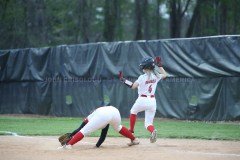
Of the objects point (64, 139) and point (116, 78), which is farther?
point (116, 78)

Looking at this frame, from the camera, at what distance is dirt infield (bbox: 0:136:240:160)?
915 centimetres

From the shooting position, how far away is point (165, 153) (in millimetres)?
9641

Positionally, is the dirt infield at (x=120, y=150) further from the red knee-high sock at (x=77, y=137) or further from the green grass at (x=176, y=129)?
the green grass at (x=176, y=129)

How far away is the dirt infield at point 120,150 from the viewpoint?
30.0 ft

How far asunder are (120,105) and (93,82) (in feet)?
5.55

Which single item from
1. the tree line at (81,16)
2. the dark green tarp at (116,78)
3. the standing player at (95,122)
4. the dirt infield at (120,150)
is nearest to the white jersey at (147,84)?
A: the dirt infield at (120,150)

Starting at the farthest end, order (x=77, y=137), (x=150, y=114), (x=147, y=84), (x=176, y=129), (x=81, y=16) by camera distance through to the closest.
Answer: (x=81, y=16)
(x=176, y=129)
(x=147, y=84)
(x=150, y=114)
(x=77, y=137)

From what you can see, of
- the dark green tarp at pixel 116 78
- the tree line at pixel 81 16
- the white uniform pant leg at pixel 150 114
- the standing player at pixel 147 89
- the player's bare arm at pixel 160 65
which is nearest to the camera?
the white uniform pant leg at pixel 150 114

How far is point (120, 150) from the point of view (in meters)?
10.2

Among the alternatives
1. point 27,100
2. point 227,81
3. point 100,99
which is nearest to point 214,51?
point 227,81

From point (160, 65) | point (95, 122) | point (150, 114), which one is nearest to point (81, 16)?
point (160, 65)

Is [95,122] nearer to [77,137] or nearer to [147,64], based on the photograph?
[77,137]

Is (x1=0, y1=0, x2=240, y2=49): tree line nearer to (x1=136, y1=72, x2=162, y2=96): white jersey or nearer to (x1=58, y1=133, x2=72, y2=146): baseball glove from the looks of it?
(x1=136, y1=72, x2=162, y2=96): white jersey

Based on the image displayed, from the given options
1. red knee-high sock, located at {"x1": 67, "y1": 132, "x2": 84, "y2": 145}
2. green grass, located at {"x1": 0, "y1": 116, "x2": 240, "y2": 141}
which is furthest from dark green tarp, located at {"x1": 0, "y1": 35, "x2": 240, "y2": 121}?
red knee-high sock, located at {"x1": 67, "y1": 132, "x2": 84, "y2": 145}
